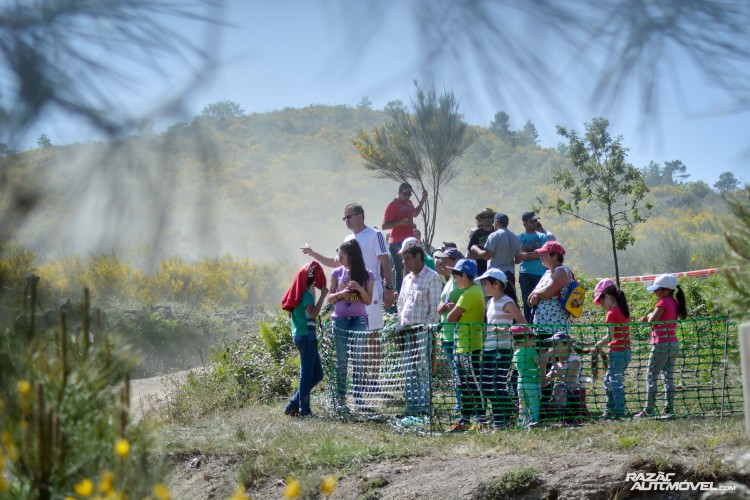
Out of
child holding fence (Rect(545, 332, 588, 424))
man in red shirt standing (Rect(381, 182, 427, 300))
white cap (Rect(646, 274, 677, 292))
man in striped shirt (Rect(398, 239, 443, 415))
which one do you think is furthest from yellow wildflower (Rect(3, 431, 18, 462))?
man in red shirt standing (Rect(381, 182, 427, 300))

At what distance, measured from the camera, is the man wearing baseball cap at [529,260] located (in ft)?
34.1

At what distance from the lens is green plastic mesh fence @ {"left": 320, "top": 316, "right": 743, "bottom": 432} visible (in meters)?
7.91

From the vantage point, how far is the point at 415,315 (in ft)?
29.4

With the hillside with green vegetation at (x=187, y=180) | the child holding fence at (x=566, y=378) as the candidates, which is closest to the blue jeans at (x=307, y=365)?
the child holding fence at (x=566, y=378)

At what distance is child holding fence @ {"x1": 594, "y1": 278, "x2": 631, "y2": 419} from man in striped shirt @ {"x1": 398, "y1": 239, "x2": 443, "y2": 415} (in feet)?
5.58

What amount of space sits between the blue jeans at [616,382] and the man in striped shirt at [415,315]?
5.85ft

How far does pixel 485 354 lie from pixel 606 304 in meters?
1.39

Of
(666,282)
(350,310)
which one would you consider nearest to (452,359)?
(350,310)

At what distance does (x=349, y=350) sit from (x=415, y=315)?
0.86 meters

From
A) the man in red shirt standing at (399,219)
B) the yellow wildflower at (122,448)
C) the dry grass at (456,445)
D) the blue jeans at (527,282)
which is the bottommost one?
the dry grass at (456,445)

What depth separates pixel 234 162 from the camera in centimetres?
215

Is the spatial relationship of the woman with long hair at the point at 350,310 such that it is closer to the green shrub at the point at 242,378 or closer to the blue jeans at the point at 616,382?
the green shrub at the point at 242,378

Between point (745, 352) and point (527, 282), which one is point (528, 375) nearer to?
Answer: point (527, 282)

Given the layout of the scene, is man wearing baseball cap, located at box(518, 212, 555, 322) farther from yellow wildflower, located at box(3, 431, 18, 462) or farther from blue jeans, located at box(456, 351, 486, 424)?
yellow wildflower, located at box(3, 431, 18, 462)
